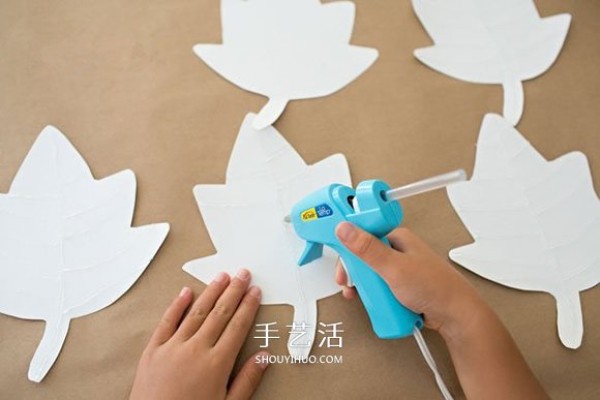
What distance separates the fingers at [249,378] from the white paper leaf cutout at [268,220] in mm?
46

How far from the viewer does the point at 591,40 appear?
91 cm

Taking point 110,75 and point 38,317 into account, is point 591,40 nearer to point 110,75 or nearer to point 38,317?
point 110,75

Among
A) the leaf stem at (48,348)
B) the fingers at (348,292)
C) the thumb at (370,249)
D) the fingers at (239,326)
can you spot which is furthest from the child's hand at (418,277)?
the leaf stem at (48,348)

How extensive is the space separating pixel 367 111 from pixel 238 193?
10.6 inches

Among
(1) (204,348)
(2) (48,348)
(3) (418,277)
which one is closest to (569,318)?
(3) (418,277)

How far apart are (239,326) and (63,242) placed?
310mm

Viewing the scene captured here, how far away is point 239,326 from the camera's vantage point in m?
0.69

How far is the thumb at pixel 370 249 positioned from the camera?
54cm

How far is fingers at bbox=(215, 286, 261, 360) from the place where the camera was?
2.20ft

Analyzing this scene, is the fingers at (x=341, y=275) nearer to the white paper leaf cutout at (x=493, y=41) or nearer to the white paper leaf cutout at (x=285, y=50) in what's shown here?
the white paper leaf cutout at (x=285, y=50)

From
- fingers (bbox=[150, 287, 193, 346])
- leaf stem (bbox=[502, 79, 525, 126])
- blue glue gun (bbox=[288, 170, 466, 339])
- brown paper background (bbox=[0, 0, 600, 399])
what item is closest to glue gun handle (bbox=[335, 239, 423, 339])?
blue glue gun (bbox=[288, 170, 466, 339])

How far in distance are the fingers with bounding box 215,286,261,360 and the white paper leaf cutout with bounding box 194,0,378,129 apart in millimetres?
299

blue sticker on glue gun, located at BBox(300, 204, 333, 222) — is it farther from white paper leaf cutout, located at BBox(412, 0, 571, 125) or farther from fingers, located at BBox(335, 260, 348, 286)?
white paper leaf cutout, located at BBox(412, 0, 571, 125)

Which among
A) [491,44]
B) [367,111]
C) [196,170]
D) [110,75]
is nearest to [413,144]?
[367,111]
